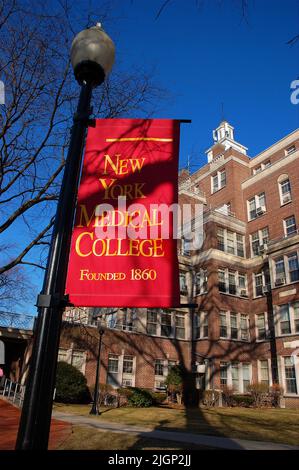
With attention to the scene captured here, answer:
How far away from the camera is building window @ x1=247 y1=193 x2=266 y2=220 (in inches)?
1363

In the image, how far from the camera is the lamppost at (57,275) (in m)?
2.45

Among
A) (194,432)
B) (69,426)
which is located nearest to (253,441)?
(194,432)

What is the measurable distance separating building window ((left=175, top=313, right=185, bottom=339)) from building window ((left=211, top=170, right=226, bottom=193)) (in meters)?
15.7

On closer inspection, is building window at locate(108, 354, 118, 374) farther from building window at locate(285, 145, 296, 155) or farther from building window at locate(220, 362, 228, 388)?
building window at locate(285, 145, 296, 155)

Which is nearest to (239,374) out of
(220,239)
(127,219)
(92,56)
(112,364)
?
(112,364)

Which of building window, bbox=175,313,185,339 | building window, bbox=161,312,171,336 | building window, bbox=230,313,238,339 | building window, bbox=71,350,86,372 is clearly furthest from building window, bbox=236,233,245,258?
building window, bbox=71,350,86,372

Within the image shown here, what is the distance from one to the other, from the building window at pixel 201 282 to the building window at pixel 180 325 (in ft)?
7.73

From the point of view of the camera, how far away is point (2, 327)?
78.3 ft

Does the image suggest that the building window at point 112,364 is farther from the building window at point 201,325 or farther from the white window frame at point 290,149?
the white window frame at point 290,149

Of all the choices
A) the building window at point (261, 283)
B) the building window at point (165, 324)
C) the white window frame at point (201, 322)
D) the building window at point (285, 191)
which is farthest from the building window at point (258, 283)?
the building window at point (165, 324)

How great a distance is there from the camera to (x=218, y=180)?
4056cm

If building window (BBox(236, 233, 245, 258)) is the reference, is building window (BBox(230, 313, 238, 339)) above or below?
below

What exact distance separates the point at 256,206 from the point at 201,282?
10.0m
